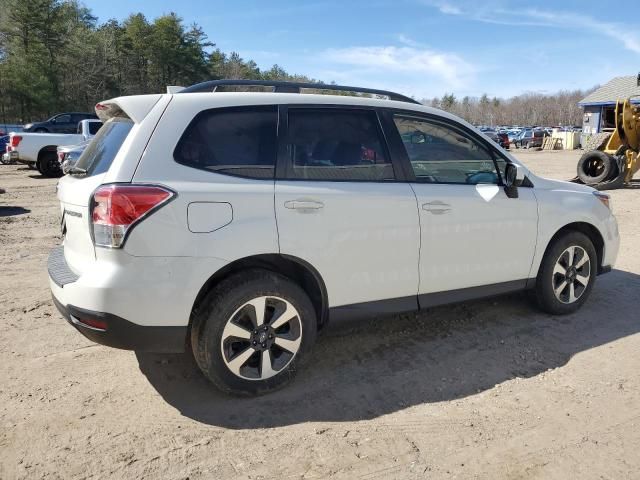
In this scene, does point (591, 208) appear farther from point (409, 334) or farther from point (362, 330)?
point (362, 330)

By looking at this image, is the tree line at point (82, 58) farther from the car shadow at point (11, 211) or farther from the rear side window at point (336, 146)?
the rear side window at point (336, 146)

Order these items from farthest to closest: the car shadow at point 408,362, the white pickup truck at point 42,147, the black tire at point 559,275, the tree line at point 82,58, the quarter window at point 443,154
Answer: the tree line at point 82,58, the white pickup truck at point 42,147, the black tire at point 559,275, the quarter window at point 443,154, the car shadow at point 408,362

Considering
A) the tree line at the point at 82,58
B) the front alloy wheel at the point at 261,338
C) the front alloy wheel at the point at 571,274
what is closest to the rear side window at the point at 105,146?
the front alloy wheel at the point at 261,338

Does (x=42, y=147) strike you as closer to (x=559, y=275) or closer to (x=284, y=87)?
(x=284, y=87)

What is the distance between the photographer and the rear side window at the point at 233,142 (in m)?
2.96

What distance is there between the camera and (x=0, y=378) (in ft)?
11.1

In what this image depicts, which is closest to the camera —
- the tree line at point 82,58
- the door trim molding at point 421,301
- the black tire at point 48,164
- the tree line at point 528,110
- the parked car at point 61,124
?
the door trim molding at point 421,301

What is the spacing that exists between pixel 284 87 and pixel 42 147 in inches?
633

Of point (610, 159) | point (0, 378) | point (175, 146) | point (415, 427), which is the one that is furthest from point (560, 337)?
point (610, 159)

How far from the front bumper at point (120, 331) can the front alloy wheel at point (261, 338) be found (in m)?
0.30

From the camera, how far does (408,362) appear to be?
12.1 ft

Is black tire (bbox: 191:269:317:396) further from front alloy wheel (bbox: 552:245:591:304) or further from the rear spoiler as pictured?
front alloy wheel (bbox: 552:245:591:304)

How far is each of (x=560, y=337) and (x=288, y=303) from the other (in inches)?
95.5

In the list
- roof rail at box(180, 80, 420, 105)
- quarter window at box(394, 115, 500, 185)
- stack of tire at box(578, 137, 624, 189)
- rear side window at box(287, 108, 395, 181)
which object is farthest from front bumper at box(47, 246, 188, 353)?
stack of tire at box(578, 137, 624, 189)
